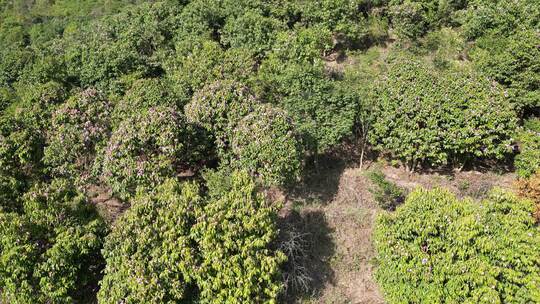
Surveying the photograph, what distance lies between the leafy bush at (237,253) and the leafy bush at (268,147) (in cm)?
378

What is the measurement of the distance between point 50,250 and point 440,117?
802 inches

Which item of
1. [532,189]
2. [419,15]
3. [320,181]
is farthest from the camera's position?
[419,15]

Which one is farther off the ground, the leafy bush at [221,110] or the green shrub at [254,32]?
the green shrub at [254,32]

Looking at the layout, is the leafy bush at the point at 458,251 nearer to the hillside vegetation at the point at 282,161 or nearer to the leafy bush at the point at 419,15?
the hillside vegetation at the point at 282,161

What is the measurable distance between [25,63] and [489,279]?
139 feet

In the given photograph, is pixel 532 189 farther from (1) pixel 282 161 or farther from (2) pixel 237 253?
(2) pixel 237 253

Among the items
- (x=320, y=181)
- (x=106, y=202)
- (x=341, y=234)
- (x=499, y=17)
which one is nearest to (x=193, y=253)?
(x=341, y=234)

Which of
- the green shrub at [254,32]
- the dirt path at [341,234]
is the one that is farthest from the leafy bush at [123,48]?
the dirt path at [341,234]

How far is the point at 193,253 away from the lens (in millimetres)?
15797

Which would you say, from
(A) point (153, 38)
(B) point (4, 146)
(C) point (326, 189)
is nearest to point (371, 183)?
(C) point (326, 189)

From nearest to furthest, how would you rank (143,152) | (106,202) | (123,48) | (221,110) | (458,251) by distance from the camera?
(458,251) → (143,152) → (221,110) → (106,202) → (123,48)

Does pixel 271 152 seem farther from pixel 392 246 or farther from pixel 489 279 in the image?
pixel 489 279

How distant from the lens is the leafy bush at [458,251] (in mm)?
14219

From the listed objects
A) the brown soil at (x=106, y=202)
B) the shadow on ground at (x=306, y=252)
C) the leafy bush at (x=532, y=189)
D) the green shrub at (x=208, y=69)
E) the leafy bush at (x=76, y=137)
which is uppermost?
the green shrub at (x=208, y=69)
